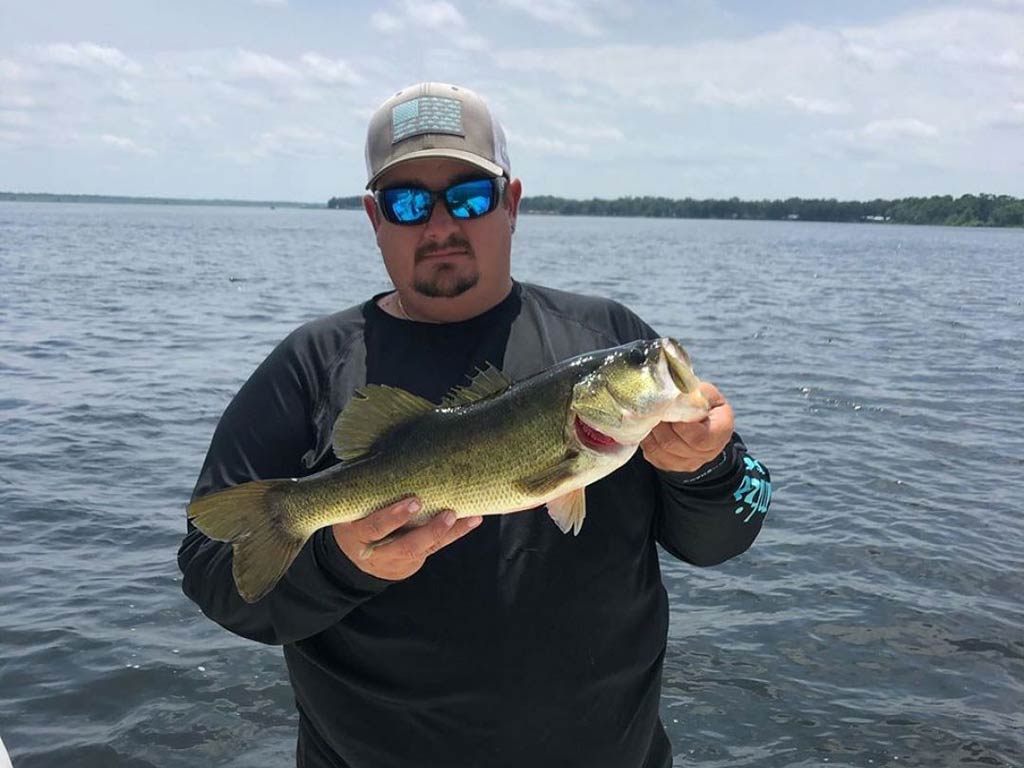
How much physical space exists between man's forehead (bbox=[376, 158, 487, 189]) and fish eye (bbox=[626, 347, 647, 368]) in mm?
947

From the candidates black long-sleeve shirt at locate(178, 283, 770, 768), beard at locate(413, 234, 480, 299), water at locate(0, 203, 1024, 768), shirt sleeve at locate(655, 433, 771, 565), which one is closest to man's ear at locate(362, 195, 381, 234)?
beard at locate(413, 234, 480, 299)

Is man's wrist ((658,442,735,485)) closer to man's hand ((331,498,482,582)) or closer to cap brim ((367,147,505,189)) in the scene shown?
man's hand ((331,498,482,582))

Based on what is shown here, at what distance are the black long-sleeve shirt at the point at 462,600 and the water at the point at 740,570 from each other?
3.45 m

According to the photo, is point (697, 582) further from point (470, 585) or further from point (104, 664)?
point (470, 585)

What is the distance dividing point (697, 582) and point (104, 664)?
5.10m

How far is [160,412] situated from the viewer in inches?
540

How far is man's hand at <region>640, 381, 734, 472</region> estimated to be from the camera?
266cm

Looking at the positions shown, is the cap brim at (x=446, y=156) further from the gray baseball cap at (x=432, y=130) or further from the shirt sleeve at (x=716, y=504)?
the shirt sleeve at (x=716, y=504)

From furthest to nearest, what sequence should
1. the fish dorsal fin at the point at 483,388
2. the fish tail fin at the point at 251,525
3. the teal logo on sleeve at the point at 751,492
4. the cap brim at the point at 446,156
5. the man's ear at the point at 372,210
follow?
the man's ear at the point at 372,210 < the cap brim at the point at 446,156 < the teal logo on sleeve at the point at 751,492 < the fish dorsal fin at the point at 483,388 < the fish tail fin at the point at 251,525

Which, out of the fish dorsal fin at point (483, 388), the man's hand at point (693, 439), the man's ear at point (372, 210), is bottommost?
the man's hand at point (693, 439)

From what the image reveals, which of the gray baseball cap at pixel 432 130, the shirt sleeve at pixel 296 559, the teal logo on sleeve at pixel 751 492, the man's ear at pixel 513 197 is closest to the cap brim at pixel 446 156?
the gray baseball cap at pixel 432 130

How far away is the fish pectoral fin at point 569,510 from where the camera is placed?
2721mm

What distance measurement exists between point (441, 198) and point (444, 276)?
10.8 inches

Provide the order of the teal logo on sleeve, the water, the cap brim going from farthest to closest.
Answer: the water, the cap brim, the teal logo on sleeve
